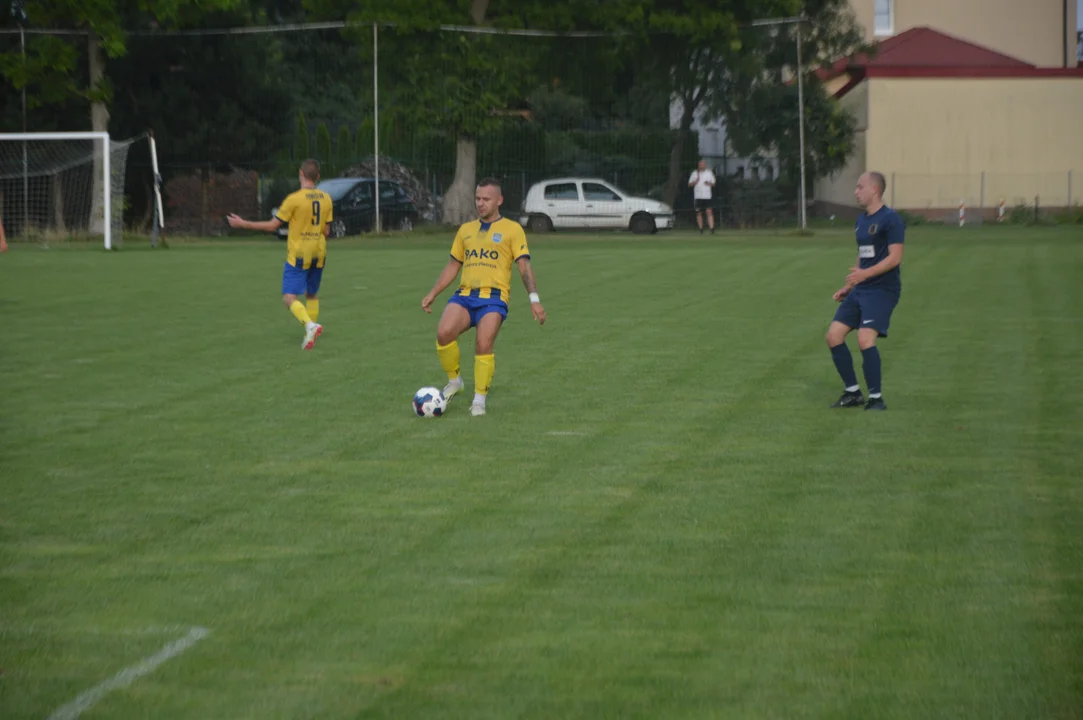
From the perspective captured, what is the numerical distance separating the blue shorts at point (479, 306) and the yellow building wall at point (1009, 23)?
172 feet

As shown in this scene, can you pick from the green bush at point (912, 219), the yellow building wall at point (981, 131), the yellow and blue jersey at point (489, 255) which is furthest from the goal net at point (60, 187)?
the yellow and blue jersey at point (489, 255)

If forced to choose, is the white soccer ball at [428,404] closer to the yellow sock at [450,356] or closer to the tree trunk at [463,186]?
the yellow sock at [450,356]

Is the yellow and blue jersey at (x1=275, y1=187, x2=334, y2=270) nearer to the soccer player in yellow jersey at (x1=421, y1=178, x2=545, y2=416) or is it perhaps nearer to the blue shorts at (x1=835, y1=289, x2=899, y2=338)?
the soccer player in yellow jersey at (x1=421, y1=178, x2=545, y2=416)

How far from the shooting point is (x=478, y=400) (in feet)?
35.2

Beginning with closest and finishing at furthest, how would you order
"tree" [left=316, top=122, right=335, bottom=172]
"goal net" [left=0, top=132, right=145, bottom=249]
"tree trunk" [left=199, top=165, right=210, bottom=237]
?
"goal net" [left=0, top=132, right=145, bottom=249]
"tree trunk" [left=199, top=165, right=210, bottom=237]
"tree" [left=316, top=122, right=335, bottom=172]

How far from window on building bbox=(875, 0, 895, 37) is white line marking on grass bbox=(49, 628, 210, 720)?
198 feet

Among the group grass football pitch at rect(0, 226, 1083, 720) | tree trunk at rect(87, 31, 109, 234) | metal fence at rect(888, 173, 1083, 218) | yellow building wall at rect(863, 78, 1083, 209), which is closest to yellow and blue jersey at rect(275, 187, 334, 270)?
grass football pitch at rect(0, 226, 1083, 720)

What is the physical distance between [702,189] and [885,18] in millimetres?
25873

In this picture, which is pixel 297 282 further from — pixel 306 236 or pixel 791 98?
pixel 791 98

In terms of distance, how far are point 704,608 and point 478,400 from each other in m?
5.07

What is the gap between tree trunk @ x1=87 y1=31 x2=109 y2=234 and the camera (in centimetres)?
3775

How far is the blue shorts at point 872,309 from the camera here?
35.9 feet

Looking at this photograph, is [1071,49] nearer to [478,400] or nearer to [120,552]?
[478,400]

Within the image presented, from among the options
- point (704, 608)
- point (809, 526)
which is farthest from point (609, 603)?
point (809, 526)
